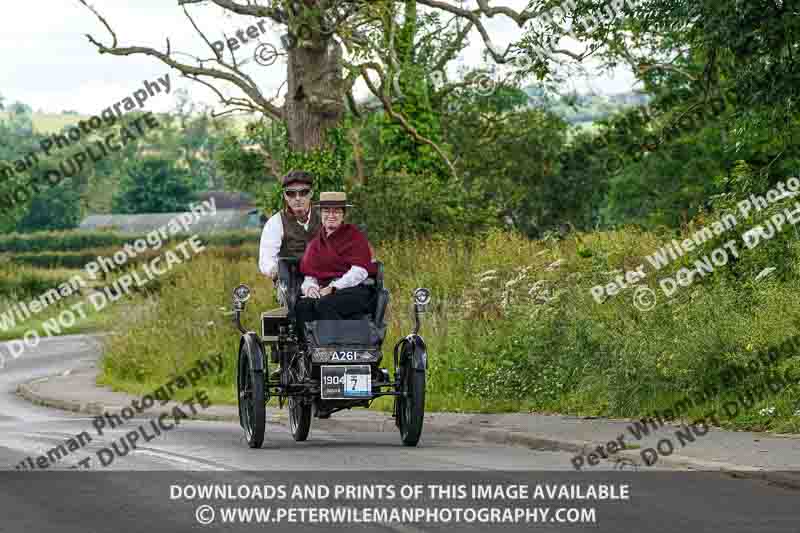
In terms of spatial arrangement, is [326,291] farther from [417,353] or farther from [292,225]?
[292,225]

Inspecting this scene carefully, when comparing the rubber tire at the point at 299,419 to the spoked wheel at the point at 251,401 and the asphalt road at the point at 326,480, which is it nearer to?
the asphalt road at the point at 326,480

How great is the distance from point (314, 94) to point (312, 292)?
15.5 m

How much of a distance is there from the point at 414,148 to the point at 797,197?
1020 inches

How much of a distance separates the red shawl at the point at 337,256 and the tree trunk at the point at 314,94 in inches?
593

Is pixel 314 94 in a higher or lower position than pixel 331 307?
higher

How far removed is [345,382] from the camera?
1437 centimetres

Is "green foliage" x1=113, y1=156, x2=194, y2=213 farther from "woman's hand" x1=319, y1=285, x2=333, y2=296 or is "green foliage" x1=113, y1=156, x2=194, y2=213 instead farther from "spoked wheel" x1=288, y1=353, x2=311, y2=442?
"woman's hand" x1=319, y1=285, x2=333, y2=296

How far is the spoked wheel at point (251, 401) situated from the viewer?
48.4 ft

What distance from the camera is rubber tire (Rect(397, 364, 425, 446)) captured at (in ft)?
47.3

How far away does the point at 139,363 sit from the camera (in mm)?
29297

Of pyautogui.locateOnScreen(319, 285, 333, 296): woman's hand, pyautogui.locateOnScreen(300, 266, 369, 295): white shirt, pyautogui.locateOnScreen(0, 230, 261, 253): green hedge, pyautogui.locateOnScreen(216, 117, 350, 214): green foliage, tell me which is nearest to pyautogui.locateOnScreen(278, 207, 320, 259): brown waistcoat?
pyautogui.locateOnScreen(300, 266, 369, 295): white shirt

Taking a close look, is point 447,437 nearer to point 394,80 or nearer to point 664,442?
point 664,442

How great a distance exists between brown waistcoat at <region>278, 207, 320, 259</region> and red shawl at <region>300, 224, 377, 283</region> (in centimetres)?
74

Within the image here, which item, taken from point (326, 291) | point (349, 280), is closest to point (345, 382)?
point (326, 291)
